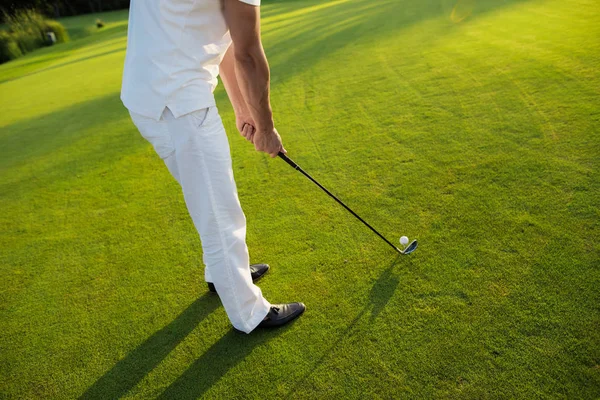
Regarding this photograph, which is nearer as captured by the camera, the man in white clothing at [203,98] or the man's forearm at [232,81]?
the man in white clothing at [203,98]

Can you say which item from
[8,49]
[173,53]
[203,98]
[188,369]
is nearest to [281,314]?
[188,369]

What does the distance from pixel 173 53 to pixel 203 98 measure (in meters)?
0.20

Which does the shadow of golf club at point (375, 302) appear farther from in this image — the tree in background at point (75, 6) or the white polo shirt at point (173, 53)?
the tree in background at point (75, 6)

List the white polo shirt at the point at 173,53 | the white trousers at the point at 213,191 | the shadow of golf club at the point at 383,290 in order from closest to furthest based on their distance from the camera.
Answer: the white polo shirt at the point at 173,53, the white trousers at the point at 213,191, the shadow of golf club at the point at 383,290

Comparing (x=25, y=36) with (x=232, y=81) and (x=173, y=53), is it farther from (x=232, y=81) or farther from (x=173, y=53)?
(x=173, y=53)

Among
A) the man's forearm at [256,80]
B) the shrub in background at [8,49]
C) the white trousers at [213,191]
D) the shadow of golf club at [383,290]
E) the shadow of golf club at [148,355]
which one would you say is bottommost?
the shrub in background at [8,49]

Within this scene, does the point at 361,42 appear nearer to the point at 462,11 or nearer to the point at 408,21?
the point at 408,21

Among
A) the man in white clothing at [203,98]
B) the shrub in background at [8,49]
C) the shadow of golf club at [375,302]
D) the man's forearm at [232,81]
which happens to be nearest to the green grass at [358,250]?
the shadow of golf club at [375,302]

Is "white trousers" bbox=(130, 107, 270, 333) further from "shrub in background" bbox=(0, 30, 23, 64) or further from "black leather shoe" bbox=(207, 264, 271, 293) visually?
"shrub in background" bbox=(0, 30, 23, 64)

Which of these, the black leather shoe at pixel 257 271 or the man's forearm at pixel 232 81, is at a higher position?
the man's forearm at pixel 232 81

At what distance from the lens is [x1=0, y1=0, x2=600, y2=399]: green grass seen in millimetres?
1849

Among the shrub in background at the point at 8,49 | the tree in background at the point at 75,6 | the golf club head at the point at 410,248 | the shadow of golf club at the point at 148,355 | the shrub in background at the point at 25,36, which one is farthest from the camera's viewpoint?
the tree in background at the point at 75,6

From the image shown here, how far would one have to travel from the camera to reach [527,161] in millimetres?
2922

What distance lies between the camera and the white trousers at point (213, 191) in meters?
1.71
